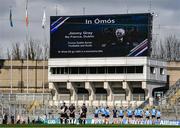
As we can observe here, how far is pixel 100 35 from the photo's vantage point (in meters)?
104

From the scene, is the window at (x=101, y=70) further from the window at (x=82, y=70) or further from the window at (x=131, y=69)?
the window at (x=131, y=69)

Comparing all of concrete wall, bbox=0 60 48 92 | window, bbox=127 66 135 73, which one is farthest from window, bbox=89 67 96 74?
concrete wall, bbox=0 60 48 92

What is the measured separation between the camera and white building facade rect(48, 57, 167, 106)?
104 metres

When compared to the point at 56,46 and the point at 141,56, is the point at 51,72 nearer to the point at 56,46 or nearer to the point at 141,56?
the point at 56,46

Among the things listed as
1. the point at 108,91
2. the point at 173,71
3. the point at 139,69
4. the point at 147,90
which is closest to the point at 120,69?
the point at 139,69

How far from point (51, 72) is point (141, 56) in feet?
43.3

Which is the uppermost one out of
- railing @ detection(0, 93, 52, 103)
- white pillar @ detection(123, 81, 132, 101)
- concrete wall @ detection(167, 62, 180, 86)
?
concrete wall @ detection(167, 62, 180, 86)

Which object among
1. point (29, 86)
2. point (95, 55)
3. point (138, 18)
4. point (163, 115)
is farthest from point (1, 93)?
point (163, 115)

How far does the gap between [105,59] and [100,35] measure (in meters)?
3.31

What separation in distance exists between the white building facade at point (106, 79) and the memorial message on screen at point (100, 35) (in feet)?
3.15

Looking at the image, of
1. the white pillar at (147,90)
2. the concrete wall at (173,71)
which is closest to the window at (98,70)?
the white pillar at (147,90)

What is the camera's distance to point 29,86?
112 meters

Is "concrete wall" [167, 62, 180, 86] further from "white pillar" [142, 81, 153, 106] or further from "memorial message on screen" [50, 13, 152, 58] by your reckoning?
"memorial message on screen" [50, 13, 152, 58]

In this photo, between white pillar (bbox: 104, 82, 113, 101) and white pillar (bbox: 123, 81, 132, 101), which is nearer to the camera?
white pillar (bbox: 123, 81, 132, 101)
